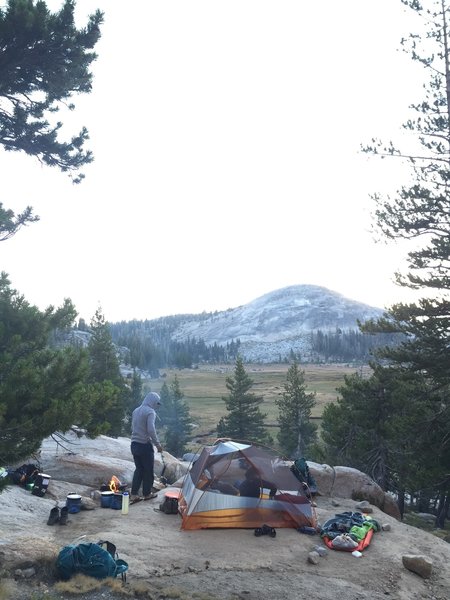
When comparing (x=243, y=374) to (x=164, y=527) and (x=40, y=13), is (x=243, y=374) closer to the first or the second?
(x=164, y=527)

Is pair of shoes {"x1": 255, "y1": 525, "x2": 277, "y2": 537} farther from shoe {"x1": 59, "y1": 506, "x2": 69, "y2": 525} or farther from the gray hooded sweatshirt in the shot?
shoe {"x1": 59, "y1": 506, "x2": 69, "y2": 525}

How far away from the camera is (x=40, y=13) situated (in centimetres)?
922

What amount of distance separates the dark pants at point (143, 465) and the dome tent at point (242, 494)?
1.17m

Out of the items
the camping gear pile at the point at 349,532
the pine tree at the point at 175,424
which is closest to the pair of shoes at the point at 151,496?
the camping gear pile at the point at 349,532

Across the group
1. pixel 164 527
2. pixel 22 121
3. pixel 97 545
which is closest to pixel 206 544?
pixel 164 527

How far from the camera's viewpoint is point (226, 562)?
9195 mm

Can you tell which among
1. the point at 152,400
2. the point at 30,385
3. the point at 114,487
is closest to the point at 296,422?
the point at 114,487

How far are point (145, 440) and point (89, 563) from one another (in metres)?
4.73

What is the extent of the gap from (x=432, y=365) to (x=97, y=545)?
47.7ft

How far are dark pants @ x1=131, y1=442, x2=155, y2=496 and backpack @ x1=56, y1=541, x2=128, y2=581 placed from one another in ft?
14.4

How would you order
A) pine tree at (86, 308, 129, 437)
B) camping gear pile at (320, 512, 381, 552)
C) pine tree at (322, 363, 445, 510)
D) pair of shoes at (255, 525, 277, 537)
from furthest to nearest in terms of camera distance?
pine tree at (86, 308, 129, 437), pine tree at (322, 363, 445, 510), pair of shoes at (255, 525, 277, 537), camping gear pile at (320, 512, 381, 552)

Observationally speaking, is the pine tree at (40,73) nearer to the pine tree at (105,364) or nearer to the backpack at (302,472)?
the backpack at (302,472)

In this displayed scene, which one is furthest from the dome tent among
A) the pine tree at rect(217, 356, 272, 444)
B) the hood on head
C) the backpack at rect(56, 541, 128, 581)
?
the pine tree at rect(217, 356, 272, 444)

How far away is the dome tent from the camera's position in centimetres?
1117
